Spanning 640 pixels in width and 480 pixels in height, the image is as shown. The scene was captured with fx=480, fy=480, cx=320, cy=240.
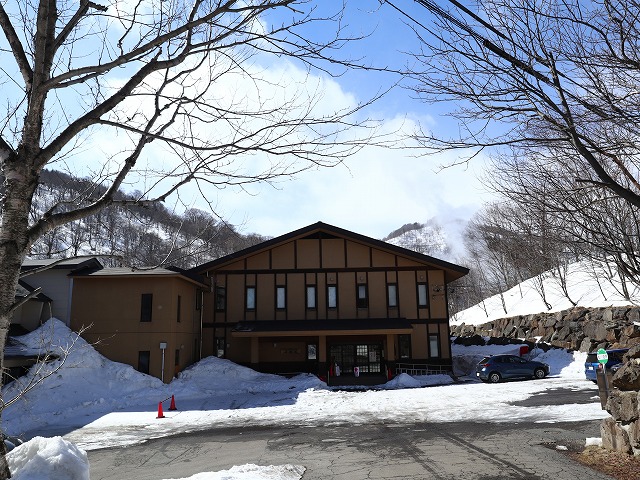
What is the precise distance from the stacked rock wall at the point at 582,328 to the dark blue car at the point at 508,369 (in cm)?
519

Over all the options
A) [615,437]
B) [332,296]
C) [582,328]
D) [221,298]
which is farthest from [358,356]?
[615,437]

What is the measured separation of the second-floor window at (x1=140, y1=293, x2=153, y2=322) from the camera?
86.5ft

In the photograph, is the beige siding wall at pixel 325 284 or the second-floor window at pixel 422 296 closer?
the beige siding wall at pixel 325 284

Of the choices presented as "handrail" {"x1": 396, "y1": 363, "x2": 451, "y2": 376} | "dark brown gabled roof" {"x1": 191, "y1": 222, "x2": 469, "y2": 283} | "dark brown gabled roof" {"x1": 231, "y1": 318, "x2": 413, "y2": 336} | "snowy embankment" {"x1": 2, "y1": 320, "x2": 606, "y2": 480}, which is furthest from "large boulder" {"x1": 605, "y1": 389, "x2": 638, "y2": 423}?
"dark brown gabled roof" {"x1": 191, "y1": 222, "x2": 469, "y2": 283}

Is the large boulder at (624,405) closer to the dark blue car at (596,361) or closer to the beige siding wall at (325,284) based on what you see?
the dark blue car at (596,361)

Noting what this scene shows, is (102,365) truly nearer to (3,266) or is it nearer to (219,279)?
(219,279)

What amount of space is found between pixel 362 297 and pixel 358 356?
3.78 metres

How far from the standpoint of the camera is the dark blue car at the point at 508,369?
2555cm

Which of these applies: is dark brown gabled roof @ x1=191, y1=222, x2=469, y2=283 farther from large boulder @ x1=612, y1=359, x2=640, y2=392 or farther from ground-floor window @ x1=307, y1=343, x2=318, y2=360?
large boulder @ x1=612, y1=359, x2=640, y2=392

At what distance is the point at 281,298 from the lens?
3136 centimetres

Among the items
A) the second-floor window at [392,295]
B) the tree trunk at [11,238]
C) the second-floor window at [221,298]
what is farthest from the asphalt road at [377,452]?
the second-floor window at [392,295]

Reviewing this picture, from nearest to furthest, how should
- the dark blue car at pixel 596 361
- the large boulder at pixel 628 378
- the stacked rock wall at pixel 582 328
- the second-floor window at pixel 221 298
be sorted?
the large boulder at pixel 628 378 → the dark blue car at pixel 596 361 → the stacked rock wall at pixel 582 328 → the second-floor window at pixel 221 298

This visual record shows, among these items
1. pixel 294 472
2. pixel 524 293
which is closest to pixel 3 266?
pixel 294 472

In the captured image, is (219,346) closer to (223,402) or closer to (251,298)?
(251,298)
